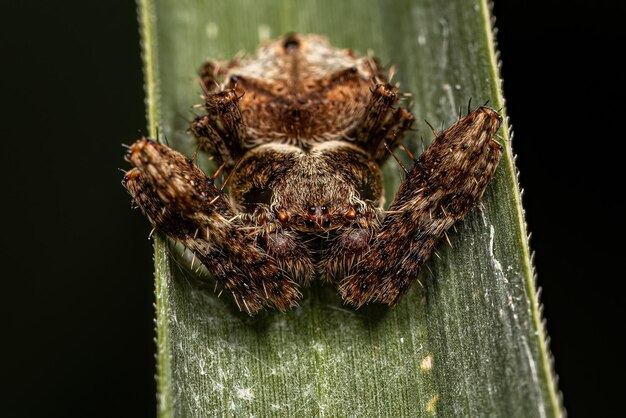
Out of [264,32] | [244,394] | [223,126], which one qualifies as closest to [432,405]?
[244,394]

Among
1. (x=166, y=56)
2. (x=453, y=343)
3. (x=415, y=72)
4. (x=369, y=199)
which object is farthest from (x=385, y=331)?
(x=166, y=56)

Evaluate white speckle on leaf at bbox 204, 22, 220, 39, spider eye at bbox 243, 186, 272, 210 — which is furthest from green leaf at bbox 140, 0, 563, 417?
white speckle on leaf at bbox 204, 22, 220, 39

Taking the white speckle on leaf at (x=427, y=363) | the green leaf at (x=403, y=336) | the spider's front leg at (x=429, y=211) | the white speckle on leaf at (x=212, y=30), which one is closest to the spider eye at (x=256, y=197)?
the green leaf at (x=403, y=336)

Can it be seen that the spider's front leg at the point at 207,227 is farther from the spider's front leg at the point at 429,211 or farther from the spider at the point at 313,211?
the spider's front leg at the point at 429,211

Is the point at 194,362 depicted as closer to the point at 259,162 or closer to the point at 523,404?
the point at 259,162

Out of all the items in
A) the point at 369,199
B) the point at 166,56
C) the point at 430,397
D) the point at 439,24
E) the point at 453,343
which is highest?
the point at 439,24

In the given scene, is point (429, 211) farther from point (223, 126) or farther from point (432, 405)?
point (223, 126)
